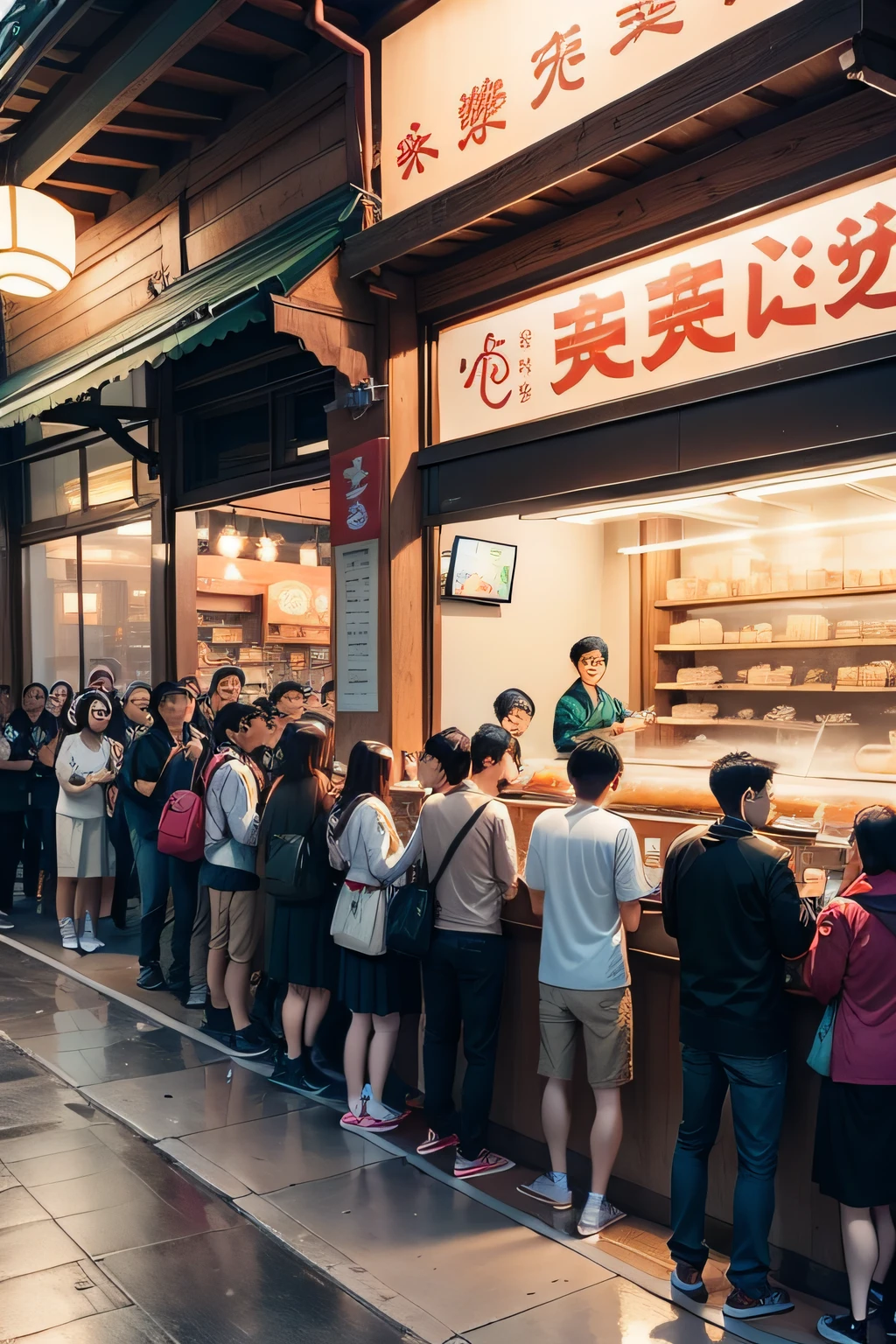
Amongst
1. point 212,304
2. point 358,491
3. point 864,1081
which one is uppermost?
point 212,304

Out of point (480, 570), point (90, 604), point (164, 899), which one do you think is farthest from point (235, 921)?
point (90, 604)

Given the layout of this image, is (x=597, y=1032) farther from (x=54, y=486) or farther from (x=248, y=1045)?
(x=54, y=486)

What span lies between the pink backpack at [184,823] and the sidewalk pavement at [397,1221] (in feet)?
4.35

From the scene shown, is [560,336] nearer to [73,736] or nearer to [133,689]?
[133,689]

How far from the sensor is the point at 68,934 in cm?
941

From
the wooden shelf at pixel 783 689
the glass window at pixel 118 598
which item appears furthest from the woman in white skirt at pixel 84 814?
the wooden shelf at pixel 783 689

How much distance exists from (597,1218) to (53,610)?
10.5 metres

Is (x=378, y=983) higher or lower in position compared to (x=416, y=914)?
lower

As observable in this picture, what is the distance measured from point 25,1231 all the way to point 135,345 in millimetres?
5890

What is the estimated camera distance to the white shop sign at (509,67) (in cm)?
498

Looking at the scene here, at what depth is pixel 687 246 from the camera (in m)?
5.33

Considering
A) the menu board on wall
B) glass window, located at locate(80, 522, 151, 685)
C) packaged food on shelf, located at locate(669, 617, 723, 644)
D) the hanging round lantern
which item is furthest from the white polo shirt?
glass window, located at locate(80, 522, 151, 685)

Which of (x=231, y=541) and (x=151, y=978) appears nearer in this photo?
(x=151, y=978)

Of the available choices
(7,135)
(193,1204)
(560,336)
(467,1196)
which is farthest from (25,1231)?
(7,135)
